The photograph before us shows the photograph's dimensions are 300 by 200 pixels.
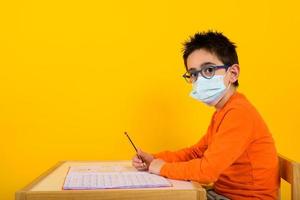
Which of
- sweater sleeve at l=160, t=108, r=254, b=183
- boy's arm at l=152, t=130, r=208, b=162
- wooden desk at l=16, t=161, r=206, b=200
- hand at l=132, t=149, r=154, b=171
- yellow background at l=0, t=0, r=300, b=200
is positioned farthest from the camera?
yellow background at l=0, t=0, r=300, b=200

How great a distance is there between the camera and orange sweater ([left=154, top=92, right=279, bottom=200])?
3.32 feet

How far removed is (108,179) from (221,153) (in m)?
0.30

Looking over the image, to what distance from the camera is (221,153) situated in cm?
102

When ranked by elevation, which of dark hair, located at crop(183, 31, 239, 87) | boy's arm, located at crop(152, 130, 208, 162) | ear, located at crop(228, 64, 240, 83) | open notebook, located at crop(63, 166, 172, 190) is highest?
dark hair, located at crop(183, 31, 239, 87)

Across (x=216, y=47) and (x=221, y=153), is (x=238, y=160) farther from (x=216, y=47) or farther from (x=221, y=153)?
(x=216, y=47)

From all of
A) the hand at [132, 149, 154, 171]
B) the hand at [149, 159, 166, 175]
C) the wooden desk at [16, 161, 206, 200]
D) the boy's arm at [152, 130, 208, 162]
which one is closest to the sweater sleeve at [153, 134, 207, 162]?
the boy's arm at [152, 130, 208, 162]

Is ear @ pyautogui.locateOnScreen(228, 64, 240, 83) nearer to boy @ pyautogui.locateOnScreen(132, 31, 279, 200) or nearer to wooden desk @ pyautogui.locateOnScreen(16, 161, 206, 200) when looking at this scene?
boy @ pyautogui.locateOnScreen(132, 31, 279, 200)

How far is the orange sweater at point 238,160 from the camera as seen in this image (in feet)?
3.32

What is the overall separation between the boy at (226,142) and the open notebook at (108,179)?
0.20ft

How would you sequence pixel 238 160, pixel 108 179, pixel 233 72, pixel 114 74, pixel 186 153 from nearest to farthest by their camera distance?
pixel 108 179 → pixel 238 160 → pixel 233 72 → pixel 186 153 → pixel 114 74

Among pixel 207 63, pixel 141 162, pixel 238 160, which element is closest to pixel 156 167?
pixel 141 162

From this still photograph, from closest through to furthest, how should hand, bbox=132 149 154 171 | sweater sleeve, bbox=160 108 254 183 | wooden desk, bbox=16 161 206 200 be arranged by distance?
wooden desk, bbox=16 161 206 200
sweater sleeve, bbox=160 108 254 183
hand, bbox=132 149 154 171

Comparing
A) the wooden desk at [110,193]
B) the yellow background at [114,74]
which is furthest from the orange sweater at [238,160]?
the yellow background at [114,74]

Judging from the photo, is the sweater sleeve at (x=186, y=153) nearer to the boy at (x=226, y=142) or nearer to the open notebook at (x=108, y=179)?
the boy at (x=226, y=142)
